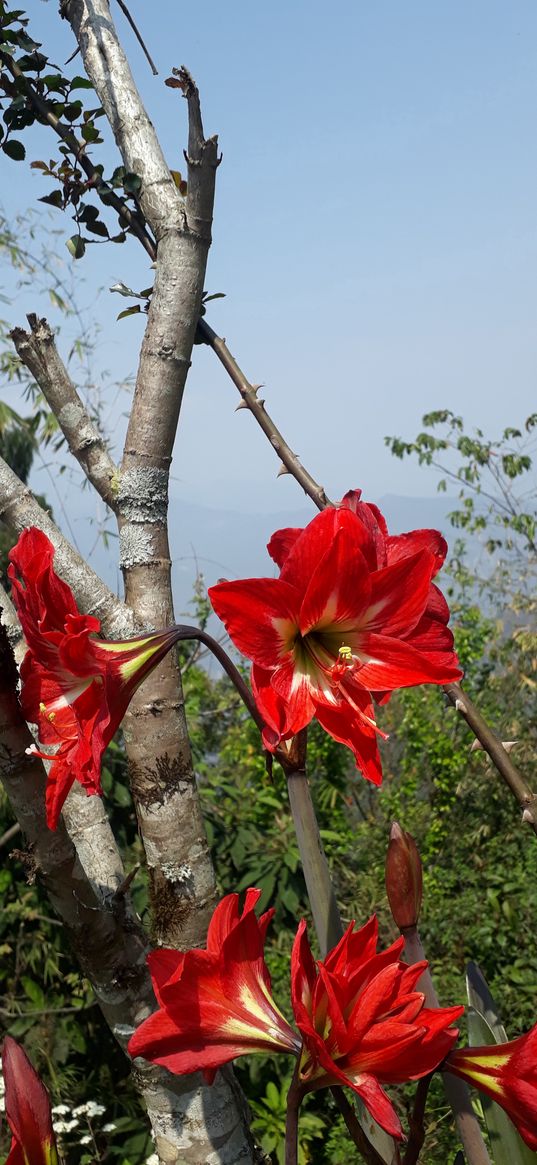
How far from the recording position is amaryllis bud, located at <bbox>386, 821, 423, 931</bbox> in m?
0.57

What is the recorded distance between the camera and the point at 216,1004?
0.53m

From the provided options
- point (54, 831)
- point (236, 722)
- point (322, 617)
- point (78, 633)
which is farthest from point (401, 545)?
point (236, 722)

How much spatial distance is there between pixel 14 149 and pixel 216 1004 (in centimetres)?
102

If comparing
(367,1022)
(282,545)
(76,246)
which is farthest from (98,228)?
(367,1022)

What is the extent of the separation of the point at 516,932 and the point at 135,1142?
3.75 feet

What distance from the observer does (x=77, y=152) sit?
3.48 ft

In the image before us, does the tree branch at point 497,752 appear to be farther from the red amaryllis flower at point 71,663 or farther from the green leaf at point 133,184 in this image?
the green leaf at point 133,184

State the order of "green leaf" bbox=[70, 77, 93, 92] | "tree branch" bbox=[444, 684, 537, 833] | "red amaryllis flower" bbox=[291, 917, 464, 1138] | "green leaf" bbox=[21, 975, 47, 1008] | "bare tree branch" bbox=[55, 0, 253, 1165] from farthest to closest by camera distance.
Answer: "green leaf" bbox=[21, 975, 47, 1008] → "green leaf" bbox=[70, 77, 93, 92] → "bare tree branch" bbox=[55, 0, 253, 1165] → "tree branch" bbox=[444, 684, 537, 833] → "red amaryllis flower" bbox=[291, 917, 464, 1138]

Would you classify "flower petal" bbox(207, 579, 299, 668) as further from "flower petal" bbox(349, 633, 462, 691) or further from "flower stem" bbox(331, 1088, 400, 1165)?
"flower stem" bbox(331, 1088, 400, 1165)

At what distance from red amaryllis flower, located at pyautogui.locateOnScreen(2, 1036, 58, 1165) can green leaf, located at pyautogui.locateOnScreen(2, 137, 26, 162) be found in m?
1.00

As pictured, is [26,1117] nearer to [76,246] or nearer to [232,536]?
[76,246]

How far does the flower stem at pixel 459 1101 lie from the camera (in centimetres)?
56

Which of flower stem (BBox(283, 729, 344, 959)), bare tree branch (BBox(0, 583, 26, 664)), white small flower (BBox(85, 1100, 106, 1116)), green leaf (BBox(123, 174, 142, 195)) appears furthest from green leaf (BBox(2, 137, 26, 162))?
white small flower (BBox(85, 1100, 106, 1116))

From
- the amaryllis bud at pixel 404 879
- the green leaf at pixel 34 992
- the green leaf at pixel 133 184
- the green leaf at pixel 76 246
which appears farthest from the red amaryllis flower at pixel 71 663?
the green leaf at pixel 34 992
